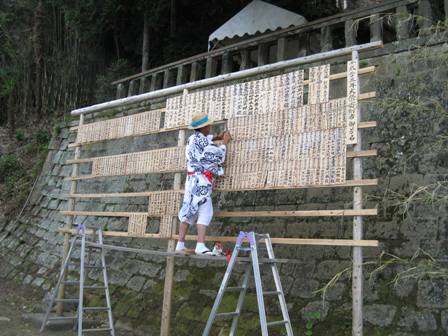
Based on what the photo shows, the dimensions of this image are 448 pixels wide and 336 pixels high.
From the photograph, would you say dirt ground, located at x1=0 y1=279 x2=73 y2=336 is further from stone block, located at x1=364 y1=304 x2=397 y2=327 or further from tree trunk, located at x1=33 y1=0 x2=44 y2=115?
tree trunk, located at x1=33 y1=0 x2=44 y2=115

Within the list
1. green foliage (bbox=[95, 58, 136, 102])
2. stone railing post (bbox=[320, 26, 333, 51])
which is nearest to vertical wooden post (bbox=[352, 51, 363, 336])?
stone railing post (bbox=[320, 26, 333, 51])

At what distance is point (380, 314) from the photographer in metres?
4.07

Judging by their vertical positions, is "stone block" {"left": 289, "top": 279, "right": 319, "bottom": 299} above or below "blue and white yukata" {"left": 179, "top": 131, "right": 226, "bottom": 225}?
below

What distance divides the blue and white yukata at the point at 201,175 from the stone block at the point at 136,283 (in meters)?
2.04

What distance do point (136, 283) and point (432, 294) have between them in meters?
3.73

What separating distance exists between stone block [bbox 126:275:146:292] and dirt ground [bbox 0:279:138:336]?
2.13ft

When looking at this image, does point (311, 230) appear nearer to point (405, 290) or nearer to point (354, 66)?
point (405, 290)

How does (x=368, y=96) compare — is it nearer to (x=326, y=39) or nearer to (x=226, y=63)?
(x=326, y=39)

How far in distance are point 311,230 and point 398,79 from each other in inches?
69.9

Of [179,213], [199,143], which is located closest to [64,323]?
[179,213]

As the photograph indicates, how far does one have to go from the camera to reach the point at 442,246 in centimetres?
408

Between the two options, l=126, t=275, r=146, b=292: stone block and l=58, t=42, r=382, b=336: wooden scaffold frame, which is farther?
l=126, t=275, r=146, b=292: stone block

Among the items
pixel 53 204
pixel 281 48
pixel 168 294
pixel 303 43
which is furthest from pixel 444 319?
pixel 53 204

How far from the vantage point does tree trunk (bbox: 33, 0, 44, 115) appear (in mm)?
12633
